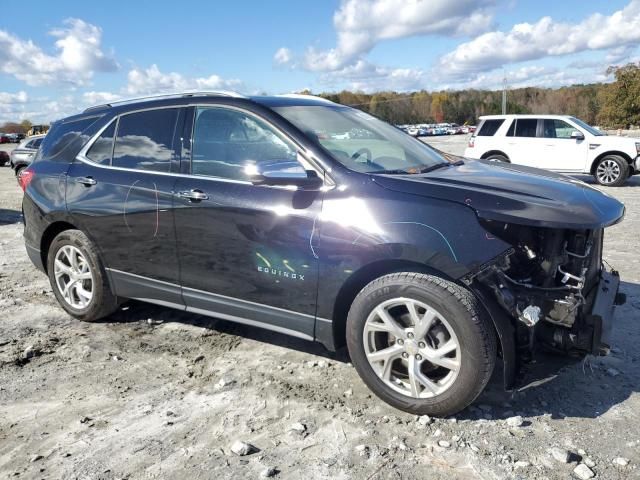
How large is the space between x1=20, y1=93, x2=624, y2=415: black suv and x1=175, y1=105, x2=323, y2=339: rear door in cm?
1

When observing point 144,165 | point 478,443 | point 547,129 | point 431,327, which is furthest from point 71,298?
point 547,129

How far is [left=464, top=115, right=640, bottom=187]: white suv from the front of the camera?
1340 cm

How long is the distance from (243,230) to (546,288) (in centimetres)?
187

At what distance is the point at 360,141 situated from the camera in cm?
394

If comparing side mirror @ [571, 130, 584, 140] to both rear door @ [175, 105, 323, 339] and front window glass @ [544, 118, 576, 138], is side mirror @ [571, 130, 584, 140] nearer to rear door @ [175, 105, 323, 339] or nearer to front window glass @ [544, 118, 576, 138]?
front window glass @ [544, 118, 576, 138]

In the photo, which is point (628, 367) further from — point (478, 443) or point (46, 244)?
point (46, 244)

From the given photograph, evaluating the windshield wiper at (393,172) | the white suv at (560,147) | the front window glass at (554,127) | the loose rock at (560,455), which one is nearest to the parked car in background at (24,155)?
the white suv at (560,147)

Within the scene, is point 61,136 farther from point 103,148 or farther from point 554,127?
point 554,127

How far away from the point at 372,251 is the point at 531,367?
1109 mm

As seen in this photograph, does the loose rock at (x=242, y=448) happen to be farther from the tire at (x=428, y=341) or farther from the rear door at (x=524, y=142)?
the rear door at (x=524, y=142)

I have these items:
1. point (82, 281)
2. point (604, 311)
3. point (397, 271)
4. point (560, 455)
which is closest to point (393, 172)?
point (397, 271)

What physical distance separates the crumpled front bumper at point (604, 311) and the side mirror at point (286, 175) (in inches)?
69.2

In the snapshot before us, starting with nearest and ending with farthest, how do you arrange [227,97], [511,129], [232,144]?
[232,144] → [227,97] → [511,129]

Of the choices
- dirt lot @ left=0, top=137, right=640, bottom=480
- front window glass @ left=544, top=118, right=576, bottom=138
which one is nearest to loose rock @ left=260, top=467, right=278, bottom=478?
dirt lot @ left=0, top=137, right=640, bottom=480
